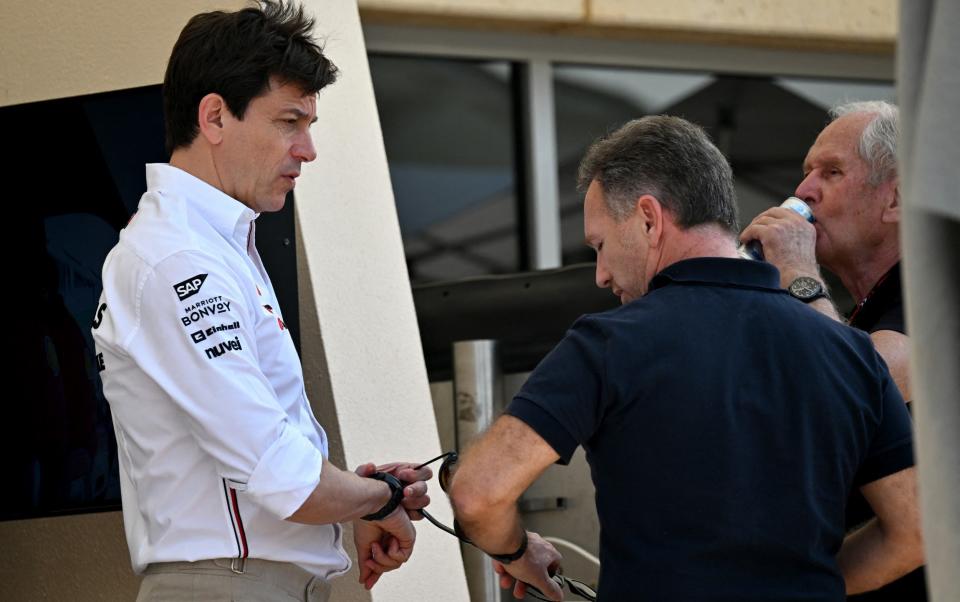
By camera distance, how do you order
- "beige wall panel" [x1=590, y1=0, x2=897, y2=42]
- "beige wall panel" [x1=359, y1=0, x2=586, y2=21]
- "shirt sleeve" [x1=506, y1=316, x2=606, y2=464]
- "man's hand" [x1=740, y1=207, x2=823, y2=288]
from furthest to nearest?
"beige wall panel" [x1=590, y1=0, x2=897, y2=42] < "beige wall panel" [x1=359, y1=0, x2=586, y2=21] < "man's hand" [x1=740, y1=207, x2=823, y2=288] < "shirt sleeve" [x1=506, y1=316, x2=606, y2=464]

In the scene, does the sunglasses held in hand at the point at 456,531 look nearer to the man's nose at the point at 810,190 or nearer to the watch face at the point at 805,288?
the watch face at the point at 805,288

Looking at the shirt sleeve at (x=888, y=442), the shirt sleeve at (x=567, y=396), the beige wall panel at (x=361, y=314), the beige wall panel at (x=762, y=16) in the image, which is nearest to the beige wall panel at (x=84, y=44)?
the beige wall panel at (x=361, y=314)

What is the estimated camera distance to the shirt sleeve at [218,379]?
1877 mm

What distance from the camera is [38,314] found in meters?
2.68

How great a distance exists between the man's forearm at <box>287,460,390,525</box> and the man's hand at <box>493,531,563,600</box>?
23 centimetres

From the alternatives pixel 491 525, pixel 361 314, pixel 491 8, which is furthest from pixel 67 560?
pixel 491 8

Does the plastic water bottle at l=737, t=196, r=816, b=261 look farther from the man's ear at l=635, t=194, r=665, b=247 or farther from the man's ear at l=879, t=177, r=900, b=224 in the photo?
the man's ear at l=635, t=194, r=665, b=247

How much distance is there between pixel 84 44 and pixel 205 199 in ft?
3.71

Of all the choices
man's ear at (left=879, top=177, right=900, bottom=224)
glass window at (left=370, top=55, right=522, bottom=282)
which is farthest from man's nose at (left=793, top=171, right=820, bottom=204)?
Result: glass window at (left=370, top=55, right=522, bottom=282)

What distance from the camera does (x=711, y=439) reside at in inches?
71.2

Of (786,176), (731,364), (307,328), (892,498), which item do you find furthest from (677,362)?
(786,176)

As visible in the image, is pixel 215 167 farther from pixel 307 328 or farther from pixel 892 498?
pixel 892 498

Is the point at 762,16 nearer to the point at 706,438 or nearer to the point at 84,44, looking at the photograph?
the point at 84,44

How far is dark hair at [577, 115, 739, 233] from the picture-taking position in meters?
1.99
